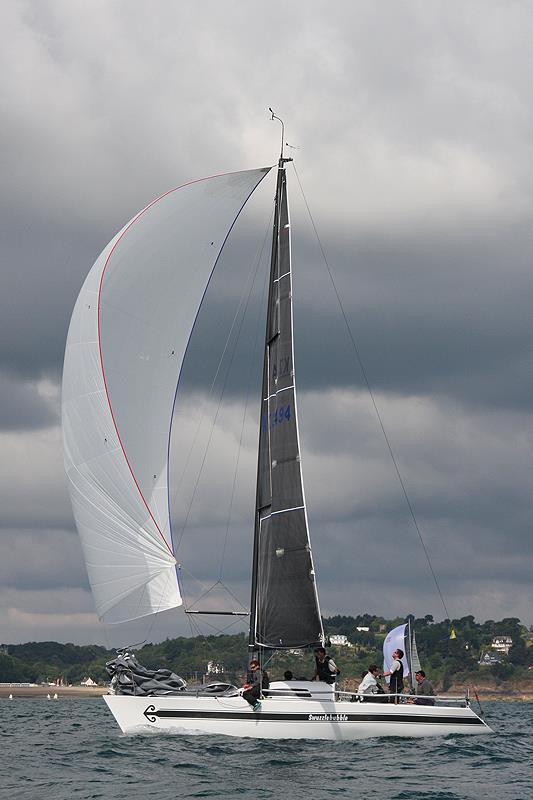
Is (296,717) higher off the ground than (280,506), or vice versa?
(280,506)

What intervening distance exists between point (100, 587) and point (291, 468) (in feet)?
16.4

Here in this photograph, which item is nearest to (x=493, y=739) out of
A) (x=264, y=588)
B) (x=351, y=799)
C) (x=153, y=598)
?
(x=264, y=588)

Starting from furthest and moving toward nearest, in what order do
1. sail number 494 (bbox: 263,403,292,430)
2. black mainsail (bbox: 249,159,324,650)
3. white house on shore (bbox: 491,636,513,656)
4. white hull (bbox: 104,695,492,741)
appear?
white house on shore (bbox: 491,636,513,656)
sail number 494 (bbox: 263,403,292,430)
black mainsail (bbox: 249,159,324,650)
white hull (bbox: 104,695,492,741)

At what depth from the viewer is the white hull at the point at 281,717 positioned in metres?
23.3

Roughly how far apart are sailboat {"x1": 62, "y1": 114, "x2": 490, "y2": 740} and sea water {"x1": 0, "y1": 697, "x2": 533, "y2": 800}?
55 centimetres

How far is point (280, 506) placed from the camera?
87.2ft

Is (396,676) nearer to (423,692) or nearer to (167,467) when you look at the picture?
(423,692)

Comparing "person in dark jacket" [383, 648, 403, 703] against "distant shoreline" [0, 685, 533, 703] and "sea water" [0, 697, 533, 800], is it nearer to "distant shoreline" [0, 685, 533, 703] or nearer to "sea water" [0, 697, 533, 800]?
"sea water" [0, 697, 533, 800]

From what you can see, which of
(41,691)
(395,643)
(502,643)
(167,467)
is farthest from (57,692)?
→ (167,467)

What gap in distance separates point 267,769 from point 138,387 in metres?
9.58

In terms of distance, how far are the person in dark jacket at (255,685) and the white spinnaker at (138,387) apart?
2.19 m

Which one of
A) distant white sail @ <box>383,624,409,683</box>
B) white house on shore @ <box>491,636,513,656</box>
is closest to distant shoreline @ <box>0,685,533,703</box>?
white house on shore @ <box>491,636,513,656</box>

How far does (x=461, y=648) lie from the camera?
390 feet

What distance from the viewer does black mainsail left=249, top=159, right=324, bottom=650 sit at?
85.6 feet
